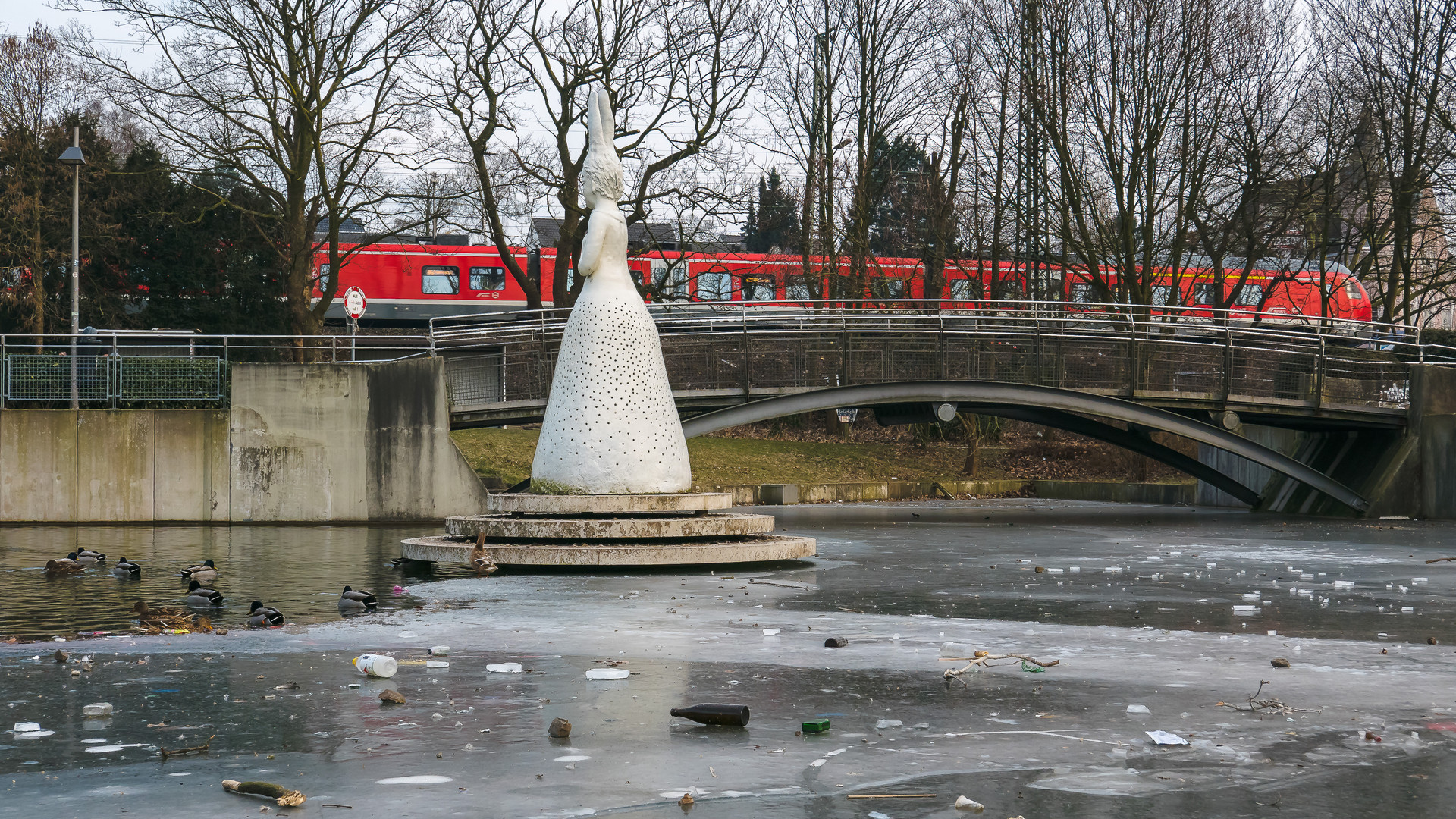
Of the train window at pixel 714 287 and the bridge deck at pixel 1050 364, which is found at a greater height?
the train window at pixel 714 287

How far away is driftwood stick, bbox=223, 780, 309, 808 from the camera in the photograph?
162 inches

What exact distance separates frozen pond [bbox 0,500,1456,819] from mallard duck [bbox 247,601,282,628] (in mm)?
274

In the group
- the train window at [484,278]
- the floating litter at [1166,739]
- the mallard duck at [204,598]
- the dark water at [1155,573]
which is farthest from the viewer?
the train window at [484,278]

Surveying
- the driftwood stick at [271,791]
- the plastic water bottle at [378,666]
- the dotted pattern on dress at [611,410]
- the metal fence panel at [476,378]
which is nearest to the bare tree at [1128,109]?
the metal fence panel at [476,378]

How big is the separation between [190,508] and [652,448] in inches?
455

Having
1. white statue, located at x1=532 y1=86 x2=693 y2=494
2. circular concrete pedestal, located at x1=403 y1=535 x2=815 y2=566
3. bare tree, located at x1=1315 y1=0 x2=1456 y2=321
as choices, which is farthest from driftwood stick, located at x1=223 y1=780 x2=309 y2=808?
bare tree, located at x1=1315 y1=0 x2=1456 y2=321

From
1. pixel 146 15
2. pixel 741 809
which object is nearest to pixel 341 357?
pixel 146 15

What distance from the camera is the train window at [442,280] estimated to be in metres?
36.9

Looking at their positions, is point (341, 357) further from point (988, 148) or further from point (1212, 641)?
point (1212, 641)

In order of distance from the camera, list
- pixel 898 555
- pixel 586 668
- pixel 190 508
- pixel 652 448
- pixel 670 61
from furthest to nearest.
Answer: pixel 670 61, pixel 190 508, pixel 898 555, pixel 652 448, pixel 586 668

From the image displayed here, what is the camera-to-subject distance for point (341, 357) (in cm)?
3338

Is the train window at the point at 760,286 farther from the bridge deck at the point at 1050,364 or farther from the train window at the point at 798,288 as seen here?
the bridge deck at the point at 1050,364

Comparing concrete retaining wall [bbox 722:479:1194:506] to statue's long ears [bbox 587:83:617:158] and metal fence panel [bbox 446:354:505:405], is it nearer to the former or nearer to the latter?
metal fence panel [bbox 446:354:505:405]

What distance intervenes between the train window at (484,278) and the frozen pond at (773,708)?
26661 mm
